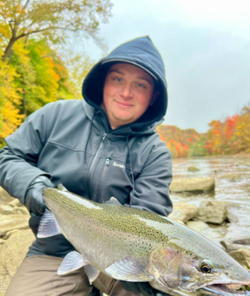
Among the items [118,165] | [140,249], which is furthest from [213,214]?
[140,249]

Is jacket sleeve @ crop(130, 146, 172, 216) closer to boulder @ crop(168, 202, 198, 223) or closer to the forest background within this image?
boulder @ crop(168, 202, 198, 223)

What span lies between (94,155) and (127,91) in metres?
0.73

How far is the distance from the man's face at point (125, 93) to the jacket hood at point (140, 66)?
0.09 m

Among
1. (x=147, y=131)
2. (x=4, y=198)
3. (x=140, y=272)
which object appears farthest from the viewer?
(x=4, y=198)

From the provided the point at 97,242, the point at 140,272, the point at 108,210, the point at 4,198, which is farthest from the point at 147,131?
the point at 4,198

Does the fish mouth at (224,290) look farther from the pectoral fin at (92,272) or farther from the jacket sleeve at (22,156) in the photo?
the jacket sleeve at (22,156)

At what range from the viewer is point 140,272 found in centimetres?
152

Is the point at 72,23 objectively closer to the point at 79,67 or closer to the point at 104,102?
the point at 79,67

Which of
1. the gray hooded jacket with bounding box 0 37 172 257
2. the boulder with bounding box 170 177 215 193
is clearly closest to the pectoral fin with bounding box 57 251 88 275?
the gray hooded jacket with bounding box 0 37 172 257

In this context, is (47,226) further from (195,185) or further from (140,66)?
(195,185)

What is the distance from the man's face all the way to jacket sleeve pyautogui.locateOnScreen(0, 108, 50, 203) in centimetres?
71

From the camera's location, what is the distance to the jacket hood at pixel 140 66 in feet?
8.32

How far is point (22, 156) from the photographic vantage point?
240 cm

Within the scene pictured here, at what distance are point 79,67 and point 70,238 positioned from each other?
102 ft
